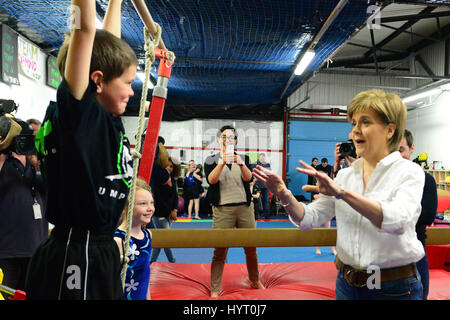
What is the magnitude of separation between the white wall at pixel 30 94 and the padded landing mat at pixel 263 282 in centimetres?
313

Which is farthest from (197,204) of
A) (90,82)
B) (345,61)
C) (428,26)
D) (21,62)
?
(428,26)

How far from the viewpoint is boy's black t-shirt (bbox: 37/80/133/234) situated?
742 mm

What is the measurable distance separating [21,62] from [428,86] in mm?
10188

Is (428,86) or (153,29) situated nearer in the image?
(153,29)

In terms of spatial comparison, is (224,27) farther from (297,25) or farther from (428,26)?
(428,26)

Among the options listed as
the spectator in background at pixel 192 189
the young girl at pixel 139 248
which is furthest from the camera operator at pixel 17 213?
the spectator in background at pixel 192 189

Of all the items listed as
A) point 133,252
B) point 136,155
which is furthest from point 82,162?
point 133,252

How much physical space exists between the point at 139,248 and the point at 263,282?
6.37 ft

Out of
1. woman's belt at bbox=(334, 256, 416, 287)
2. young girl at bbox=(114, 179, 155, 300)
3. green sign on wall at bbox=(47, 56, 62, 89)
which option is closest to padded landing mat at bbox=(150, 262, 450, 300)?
young girl at bbox=(114, 179, 155, 300)

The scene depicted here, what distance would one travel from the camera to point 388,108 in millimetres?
1180

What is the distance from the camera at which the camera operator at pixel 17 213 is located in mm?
2057

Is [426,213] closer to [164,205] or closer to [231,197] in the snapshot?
[231,197]
